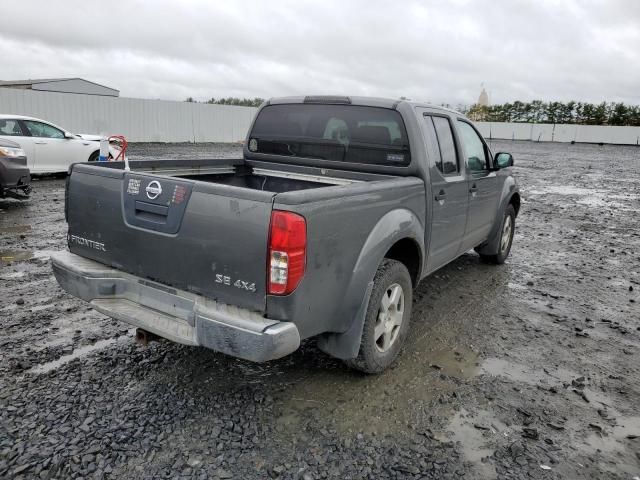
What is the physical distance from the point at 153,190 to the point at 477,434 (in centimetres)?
251

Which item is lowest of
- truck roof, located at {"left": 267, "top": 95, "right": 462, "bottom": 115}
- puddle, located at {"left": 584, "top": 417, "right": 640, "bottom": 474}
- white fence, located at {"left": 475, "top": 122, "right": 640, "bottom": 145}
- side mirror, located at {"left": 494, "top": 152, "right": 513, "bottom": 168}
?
puddle, located at {"left": 584, "top": 417, "right": 640, "bottom": 474}

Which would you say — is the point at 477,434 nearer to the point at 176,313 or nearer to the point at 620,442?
the point at 620,442

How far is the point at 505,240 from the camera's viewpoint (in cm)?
696

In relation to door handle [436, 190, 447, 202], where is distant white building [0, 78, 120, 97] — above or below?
above

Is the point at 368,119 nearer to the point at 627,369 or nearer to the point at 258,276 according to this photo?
the point at 258,276

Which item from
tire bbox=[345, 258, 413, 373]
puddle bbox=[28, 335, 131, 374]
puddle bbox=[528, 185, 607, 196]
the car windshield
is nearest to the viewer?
tire bbox=[345, 258, 413, 373]

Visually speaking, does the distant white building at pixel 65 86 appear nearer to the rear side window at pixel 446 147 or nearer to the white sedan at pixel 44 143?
the white sedan at pixel 44 143

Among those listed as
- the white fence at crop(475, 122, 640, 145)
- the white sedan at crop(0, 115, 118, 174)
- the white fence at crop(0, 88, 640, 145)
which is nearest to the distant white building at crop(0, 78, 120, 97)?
the white fence at crop(0, 88, 640, 145)

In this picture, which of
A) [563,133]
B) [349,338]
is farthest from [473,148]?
[563,133]

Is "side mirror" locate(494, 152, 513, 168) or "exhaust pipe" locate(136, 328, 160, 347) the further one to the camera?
"side mirror" locate(494, 152, 513, 168)

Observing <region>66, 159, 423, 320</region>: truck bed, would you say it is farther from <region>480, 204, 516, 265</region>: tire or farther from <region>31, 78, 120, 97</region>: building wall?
<region>31, 78, 120, 97</region>: building wall

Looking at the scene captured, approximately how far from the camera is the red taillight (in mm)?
2686

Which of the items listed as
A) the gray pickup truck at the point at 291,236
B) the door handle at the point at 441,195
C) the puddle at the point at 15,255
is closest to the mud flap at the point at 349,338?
the gray pickup truck at the point at 291,236

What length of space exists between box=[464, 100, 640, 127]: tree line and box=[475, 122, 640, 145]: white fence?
6.46 meters
